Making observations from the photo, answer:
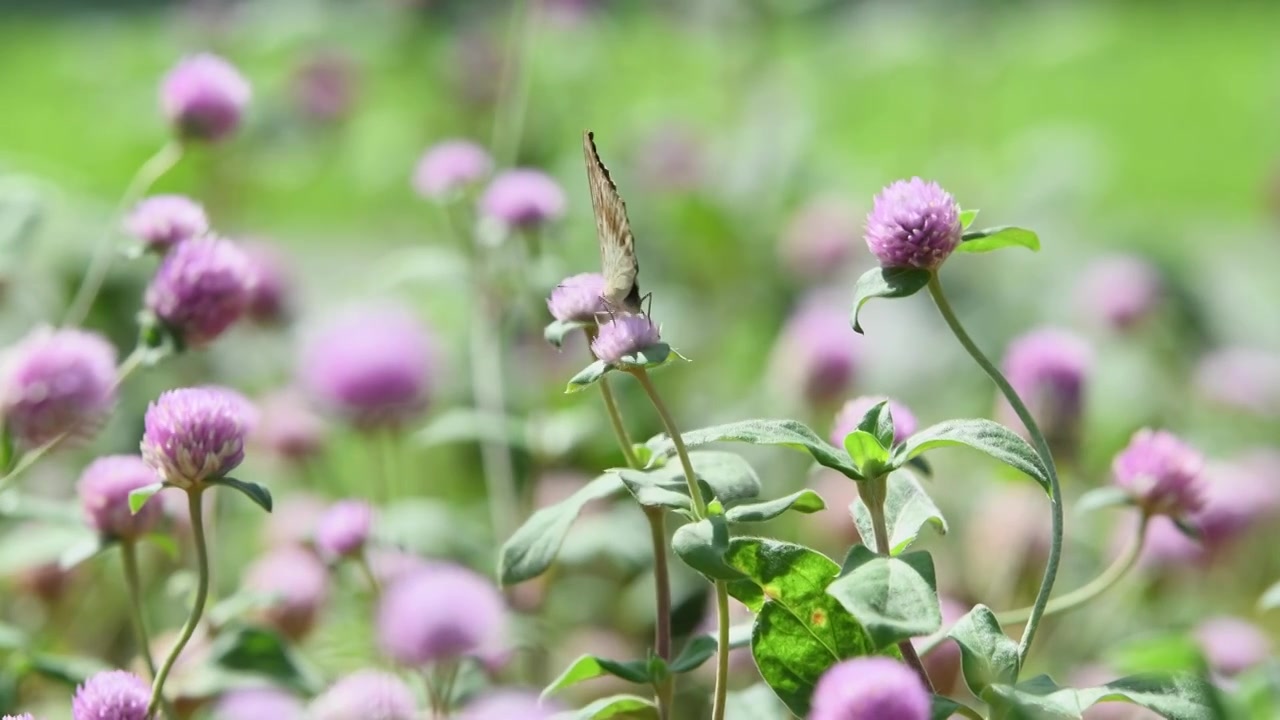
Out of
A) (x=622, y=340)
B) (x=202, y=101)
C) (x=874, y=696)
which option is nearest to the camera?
(x=874, y=696)

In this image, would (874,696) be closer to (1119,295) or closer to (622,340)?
(622,340)

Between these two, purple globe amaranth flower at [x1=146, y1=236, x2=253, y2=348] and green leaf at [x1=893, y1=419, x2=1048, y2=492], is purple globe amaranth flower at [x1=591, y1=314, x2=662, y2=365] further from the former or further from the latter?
purple globe amaranth flower at [x1=146, y1=236, x2=253, y2=348]

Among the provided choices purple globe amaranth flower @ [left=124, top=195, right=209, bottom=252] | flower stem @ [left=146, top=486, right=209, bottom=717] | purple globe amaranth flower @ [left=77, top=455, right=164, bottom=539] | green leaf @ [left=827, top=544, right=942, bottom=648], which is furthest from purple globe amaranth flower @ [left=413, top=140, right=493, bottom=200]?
green leaf @ [left=827, top=544, right=942, bottom=648]

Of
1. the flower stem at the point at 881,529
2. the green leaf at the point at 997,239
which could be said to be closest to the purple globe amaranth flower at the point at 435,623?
the flower stem at the point at 881,529

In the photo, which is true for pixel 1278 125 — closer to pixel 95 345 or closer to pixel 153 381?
pixel 153 381

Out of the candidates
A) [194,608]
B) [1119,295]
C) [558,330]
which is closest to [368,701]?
[194,608]

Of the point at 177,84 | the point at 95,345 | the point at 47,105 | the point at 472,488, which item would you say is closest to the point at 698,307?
the point at 472,488
